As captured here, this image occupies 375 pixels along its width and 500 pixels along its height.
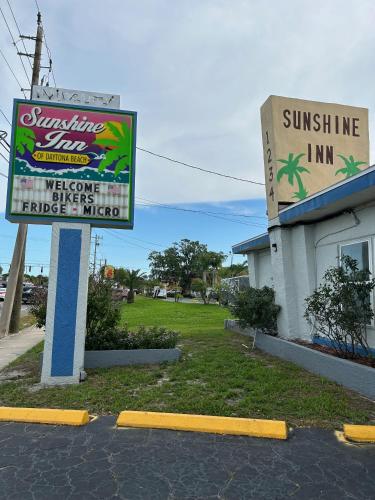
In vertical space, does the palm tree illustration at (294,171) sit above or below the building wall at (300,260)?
above

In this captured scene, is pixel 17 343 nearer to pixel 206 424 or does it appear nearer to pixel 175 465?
pixel 206 424

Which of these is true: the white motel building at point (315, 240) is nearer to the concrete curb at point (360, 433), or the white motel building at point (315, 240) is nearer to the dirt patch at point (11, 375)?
the concrete curb at point (360, 433)

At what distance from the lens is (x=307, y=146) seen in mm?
10578

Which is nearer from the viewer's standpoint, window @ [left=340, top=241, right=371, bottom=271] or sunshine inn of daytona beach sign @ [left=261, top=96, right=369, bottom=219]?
window @ [left=340, top=241, right=371, bottom=271]

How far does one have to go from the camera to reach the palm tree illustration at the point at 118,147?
7.30 meters

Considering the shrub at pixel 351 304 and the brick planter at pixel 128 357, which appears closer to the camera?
the shrub at pixel 351 304

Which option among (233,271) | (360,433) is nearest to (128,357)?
(360,433)

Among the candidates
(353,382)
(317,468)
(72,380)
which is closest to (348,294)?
(353,382)

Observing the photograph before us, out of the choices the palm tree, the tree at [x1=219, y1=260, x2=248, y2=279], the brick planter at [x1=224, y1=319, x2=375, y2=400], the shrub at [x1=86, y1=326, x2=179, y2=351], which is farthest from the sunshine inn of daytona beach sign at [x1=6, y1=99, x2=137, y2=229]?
the tree at [x1=219, y1=260, x2=248, y2=279]

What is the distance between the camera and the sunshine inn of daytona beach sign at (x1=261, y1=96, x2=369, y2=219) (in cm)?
1030

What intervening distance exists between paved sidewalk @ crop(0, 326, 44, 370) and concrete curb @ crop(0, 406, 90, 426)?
3661mm

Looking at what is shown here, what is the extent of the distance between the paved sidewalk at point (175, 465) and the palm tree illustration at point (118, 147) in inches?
177

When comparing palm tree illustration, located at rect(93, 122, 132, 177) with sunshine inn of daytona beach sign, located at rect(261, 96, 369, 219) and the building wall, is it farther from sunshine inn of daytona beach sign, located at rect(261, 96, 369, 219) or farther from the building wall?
the building wall

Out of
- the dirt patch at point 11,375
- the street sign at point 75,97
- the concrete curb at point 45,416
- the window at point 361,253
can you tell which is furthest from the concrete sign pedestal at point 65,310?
the window at point 361,253
